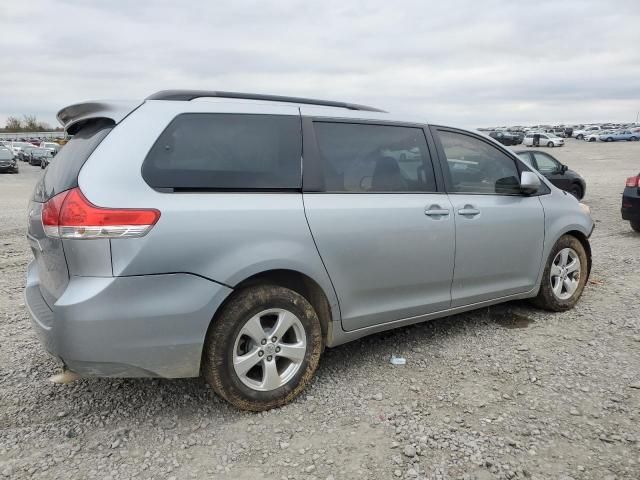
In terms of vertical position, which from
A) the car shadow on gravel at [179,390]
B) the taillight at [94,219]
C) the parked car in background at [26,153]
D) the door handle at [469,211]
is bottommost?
the parked car in background at [26,153]

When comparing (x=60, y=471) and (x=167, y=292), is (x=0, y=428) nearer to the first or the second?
(x=60, y=471)

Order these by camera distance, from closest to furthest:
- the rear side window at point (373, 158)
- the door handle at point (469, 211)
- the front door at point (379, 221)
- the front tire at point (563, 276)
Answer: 1. the front door at point (379, 221)
2. the rear side window at point (373, 158)
3. the door handle at point (469, 211)
4. the front tire at point (563, 276)

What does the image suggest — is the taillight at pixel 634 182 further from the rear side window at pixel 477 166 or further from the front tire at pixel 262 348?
the front tire at pixel 262 348

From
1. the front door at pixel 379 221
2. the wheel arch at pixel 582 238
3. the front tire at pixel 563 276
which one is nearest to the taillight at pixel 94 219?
the front door at pixel 379 221

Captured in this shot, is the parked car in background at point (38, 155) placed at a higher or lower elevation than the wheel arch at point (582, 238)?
lower

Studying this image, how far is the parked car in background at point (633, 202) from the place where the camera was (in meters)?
8.28

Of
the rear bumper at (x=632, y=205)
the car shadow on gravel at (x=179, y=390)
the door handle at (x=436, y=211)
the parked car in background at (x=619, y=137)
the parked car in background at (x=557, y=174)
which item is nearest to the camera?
the car shadow on gravel at (x=179, y=390)

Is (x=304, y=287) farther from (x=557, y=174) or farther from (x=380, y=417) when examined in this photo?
(x=557, y=174)

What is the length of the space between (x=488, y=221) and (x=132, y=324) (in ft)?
8.69

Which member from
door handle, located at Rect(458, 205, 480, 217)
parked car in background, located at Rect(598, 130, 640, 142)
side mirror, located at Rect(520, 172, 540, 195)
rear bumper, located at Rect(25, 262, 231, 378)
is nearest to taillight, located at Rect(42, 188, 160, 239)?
rear bumper, located at Rect(25, 262, 231, 378)

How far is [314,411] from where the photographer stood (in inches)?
119

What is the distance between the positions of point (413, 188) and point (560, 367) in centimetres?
160

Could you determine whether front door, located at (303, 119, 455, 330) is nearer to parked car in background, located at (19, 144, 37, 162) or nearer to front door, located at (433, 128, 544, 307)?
front door, located at (433, 128, 544, 307)

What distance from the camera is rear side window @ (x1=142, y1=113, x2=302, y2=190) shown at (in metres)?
2.66
